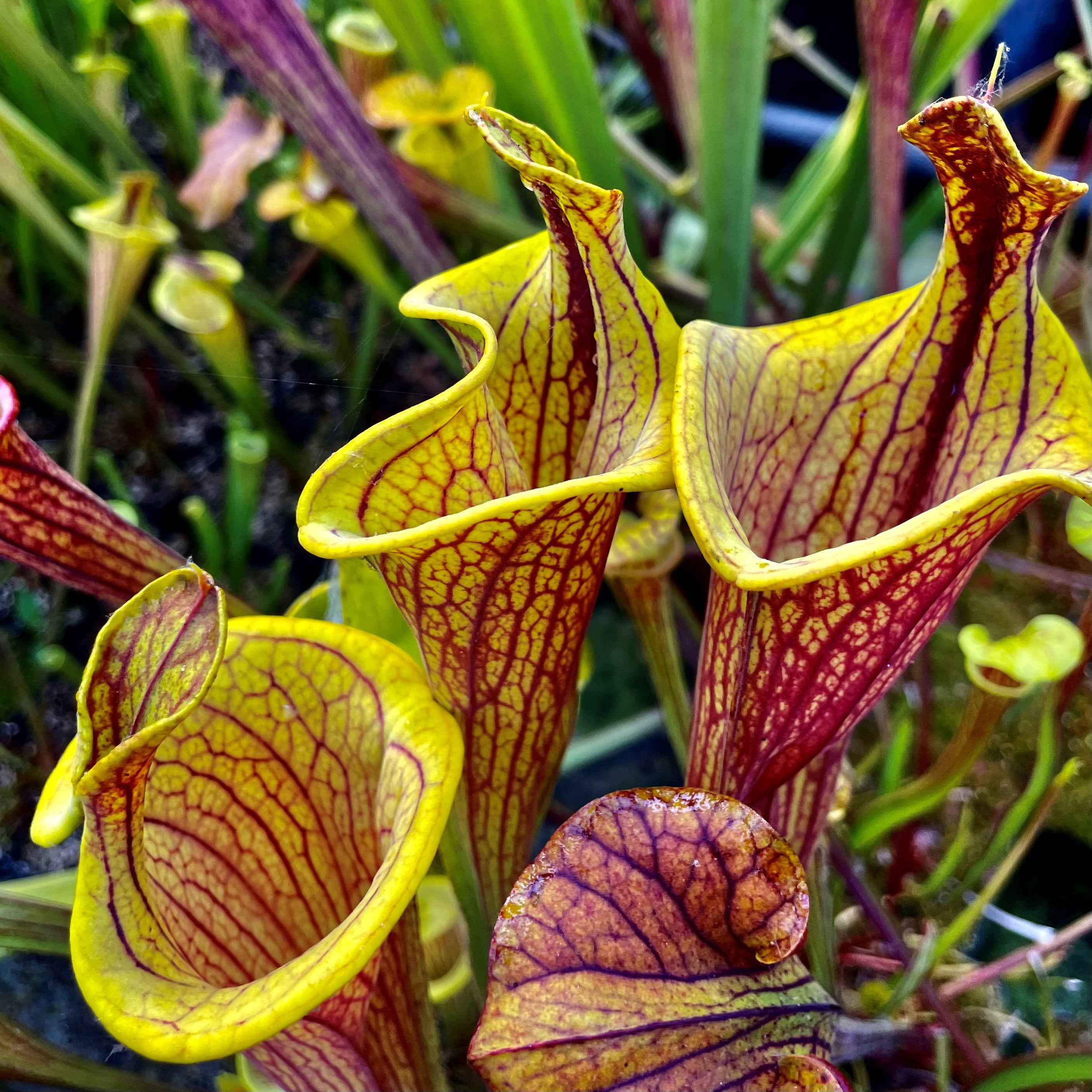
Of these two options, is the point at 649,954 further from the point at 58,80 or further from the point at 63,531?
the point at 58,80

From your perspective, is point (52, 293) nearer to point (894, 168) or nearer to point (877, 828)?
point (894, 168)

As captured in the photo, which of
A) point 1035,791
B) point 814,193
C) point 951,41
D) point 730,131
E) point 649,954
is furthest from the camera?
point 814,193

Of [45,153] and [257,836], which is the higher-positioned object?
[45,153]

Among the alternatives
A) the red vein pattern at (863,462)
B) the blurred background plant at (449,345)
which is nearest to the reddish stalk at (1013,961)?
the blurred background plant at (449,345)

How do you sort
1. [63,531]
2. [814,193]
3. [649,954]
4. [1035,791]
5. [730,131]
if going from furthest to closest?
1. [814,193]
2. [730,131]
3. [1035,791]
4. [63,531]
5. [649,954]

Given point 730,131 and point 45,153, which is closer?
point 730,131

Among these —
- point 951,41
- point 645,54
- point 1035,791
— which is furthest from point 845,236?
point 1035,791

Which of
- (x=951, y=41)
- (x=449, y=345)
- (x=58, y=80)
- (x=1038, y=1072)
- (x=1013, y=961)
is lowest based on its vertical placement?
(x=1013, y=961)
